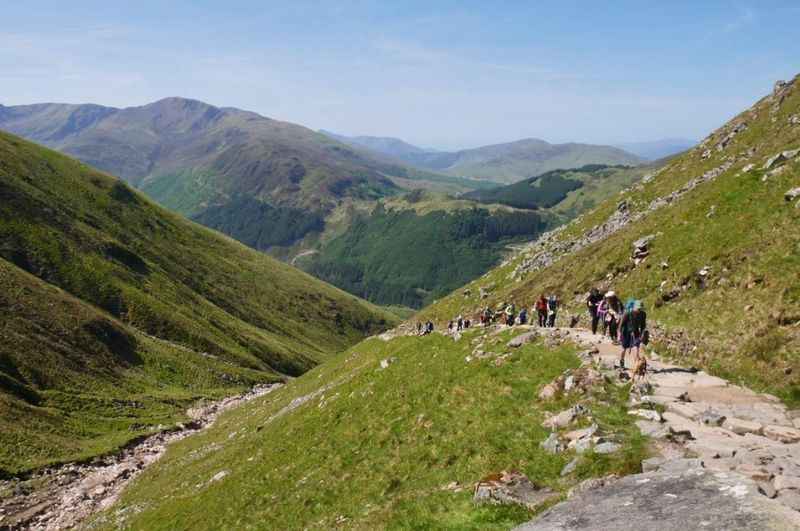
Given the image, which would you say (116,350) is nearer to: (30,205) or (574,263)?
(30,205)

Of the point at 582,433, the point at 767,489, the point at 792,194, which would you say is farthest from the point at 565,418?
the point at 792,194

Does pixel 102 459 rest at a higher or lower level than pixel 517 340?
lower

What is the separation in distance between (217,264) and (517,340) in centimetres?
15929

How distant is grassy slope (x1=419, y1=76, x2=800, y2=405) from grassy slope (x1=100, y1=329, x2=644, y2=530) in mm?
6506

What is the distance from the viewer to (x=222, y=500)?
3064 cm

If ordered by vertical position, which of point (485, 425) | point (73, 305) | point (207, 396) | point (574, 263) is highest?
point (574, 263)

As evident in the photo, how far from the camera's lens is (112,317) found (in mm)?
106750

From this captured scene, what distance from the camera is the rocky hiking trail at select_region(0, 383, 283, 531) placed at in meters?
47.5

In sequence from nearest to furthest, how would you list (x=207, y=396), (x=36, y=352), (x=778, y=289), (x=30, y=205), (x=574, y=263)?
(x=778, y=289)
(x=574, y=263)
(x=36, y=352)
(x=207, y=396)
(x=30, y=205)

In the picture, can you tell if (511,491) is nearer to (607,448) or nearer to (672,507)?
(607,448)

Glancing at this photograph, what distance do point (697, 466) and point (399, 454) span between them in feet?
43.7

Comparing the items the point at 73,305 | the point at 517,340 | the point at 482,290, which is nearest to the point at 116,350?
the point at 73,305

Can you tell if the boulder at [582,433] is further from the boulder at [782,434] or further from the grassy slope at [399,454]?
the boulder at [782,434]

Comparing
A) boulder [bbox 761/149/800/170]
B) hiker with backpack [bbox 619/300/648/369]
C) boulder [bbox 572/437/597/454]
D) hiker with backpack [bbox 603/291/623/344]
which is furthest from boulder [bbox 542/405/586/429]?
boulder [bbox 761/149/800/170]
